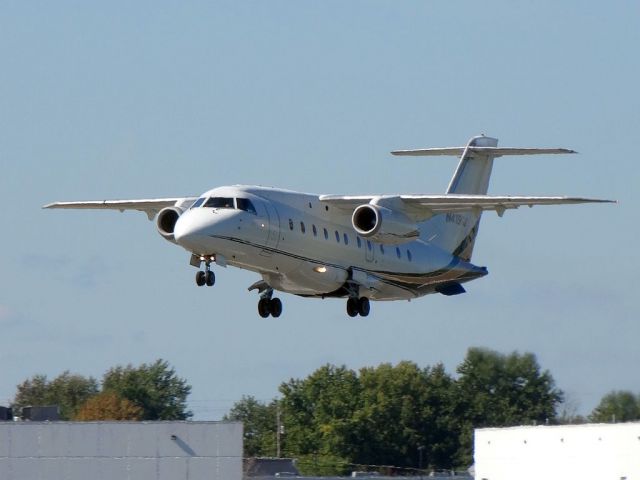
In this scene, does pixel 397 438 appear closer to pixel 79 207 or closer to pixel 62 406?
pixel 62 406

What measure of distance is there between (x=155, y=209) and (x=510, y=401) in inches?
733

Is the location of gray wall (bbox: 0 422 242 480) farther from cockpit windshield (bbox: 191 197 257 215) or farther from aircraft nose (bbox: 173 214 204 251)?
cockpit windshield (bbox: 191 197 257 215)

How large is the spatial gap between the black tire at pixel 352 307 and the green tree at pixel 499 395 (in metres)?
11.3

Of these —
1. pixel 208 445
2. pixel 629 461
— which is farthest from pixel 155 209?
pixel 629 461

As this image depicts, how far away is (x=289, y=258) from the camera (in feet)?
100

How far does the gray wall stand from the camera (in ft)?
92.6

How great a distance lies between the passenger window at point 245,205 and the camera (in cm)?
2967

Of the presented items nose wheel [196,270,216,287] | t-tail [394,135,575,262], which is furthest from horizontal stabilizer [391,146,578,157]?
nose wheel [196,270,216,287]

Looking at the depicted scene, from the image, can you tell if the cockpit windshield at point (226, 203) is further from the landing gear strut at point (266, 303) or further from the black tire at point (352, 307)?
the black tire at point (352, 307)

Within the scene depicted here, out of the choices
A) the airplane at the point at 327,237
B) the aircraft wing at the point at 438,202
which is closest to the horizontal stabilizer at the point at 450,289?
the airplane at the point at 327,237

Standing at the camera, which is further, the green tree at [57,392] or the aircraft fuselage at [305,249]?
the green tree at [57,392]

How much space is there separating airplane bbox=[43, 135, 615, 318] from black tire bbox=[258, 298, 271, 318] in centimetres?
2

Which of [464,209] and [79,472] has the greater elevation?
[464,209]

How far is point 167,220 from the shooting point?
31.6 metres
